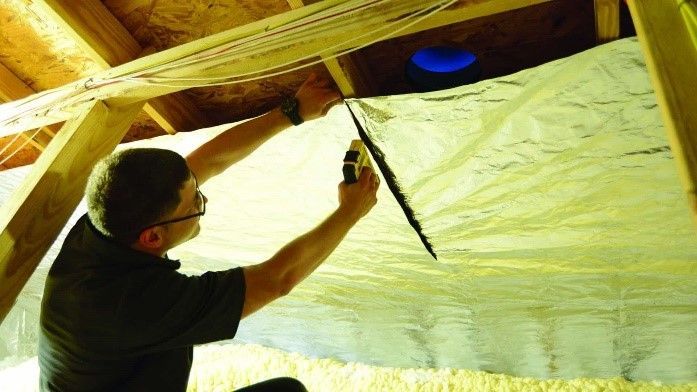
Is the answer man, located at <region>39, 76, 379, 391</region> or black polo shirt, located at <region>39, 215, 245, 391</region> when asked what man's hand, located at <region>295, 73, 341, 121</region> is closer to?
man, located at <region>39, 76, 379, 391</region>

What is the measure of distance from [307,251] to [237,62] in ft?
1.72

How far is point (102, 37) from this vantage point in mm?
1322

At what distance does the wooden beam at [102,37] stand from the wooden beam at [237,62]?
0.33 ft

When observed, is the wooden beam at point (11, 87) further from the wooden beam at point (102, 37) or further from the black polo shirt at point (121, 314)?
the black polo shirt at point (121, 314)

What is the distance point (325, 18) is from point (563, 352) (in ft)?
6.80

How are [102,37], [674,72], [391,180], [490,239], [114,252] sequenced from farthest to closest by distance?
[490,239], [391,180], [102,37], [114,252], [674,72]

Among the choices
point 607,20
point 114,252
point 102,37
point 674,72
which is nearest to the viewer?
point 674,72

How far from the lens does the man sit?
104cm

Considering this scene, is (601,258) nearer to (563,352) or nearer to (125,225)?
(563,352)

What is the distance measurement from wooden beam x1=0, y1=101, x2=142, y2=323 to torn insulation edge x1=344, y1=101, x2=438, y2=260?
70 cm

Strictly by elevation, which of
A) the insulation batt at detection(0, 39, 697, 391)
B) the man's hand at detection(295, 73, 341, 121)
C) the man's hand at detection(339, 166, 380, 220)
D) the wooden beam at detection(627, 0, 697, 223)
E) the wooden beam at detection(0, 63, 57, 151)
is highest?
the wooden beam at detection(0, 63, 57, 151)

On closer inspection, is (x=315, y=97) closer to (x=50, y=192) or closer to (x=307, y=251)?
(x=307, y=251)

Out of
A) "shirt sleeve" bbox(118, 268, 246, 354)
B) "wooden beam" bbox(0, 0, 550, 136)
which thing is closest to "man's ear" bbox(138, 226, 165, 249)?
"shirt sleeve" bbox(118, 268, 246, 354)

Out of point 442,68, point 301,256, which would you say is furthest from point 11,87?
point 442,68
